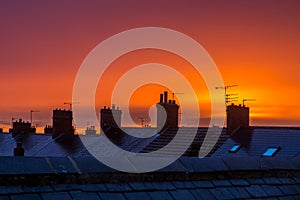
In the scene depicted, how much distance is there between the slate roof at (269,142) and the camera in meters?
29.7

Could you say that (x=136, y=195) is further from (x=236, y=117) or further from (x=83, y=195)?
(x=236, y=117)

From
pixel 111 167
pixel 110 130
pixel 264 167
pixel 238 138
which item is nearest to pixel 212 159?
pixel 264 167

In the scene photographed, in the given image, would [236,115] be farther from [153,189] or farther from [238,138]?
[153,189]

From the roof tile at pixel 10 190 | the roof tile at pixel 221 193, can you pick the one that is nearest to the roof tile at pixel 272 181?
the roof tile at pixel 221 193

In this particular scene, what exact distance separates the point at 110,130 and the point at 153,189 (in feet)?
119

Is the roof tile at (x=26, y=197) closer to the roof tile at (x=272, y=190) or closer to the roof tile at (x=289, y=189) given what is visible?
the roof tile at (x=272, y=190)

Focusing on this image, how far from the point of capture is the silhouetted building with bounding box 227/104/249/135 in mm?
35031

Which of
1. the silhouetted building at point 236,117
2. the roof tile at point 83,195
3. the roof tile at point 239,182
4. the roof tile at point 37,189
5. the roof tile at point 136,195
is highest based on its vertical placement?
the silhouetted building at point 236,117

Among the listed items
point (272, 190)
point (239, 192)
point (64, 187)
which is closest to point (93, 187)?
point (64, 187)

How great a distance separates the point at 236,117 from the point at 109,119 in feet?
39.5

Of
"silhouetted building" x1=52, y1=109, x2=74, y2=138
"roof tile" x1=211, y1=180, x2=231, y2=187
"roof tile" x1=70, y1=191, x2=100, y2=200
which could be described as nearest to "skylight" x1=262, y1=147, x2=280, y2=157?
"silhouetted building" x1=52, y1=109, x2=74, y2=138

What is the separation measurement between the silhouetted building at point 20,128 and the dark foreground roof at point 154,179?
4261 cm

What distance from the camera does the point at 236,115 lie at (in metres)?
35.3

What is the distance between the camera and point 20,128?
155 feet
